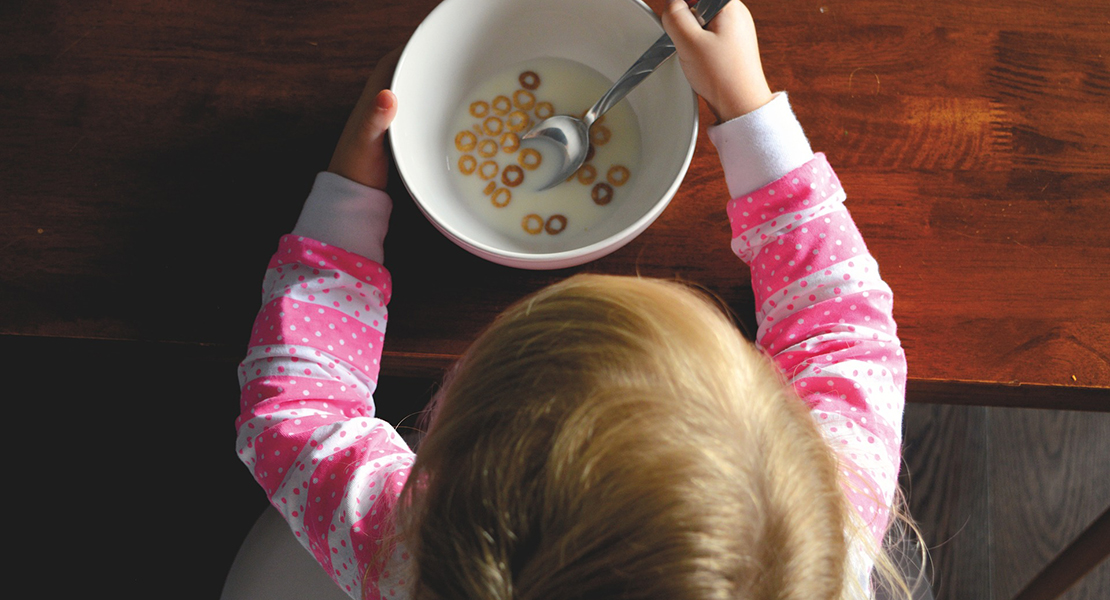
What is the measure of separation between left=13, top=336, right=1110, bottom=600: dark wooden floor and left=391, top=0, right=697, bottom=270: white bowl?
0.56m

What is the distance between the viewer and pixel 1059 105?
647 mm

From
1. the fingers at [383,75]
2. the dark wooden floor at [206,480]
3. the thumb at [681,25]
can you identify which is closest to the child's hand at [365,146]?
the fingers at [383,75]

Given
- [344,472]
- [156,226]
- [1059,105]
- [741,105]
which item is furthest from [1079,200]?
[156,226]

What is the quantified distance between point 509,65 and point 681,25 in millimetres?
163

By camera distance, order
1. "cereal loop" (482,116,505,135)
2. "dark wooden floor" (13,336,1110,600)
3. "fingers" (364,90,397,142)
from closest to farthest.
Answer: "fingers" (364,90,397,142), "cereal loop" (482,116,505,135), "dark wooden floor" (13,336,1110,600)

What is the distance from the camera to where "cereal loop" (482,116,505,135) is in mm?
652

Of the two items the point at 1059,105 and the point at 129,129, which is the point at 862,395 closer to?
the point at 1059,105

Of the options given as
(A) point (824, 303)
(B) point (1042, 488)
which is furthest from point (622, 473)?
(B) point (1042, 488)

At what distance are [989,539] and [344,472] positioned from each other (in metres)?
1.03

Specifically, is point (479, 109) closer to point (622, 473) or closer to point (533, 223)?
point (533, 223)

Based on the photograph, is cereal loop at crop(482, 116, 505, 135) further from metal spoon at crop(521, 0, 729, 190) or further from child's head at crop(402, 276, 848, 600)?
child's head at crop(402, 276, 848, 600)

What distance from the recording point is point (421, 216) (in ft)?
2.13

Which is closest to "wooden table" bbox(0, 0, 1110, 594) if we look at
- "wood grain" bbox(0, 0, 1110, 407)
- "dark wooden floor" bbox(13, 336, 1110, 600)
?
"wood grain" bbox(0, 0, 1110, 407)

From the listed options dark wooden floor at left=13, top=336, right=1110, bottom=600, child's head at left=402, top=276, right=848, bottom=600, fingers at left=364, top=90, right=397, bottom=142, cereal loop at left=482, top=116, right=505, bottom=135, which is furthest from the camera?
dark wooden floor at left=13, top=336, right=1110, bottom=600
